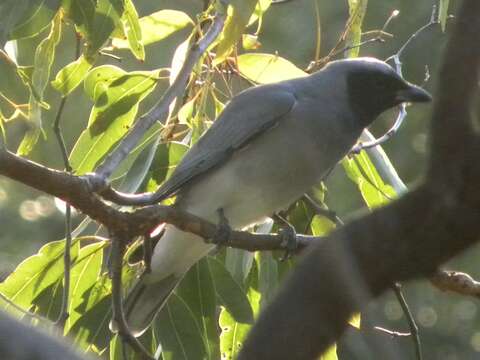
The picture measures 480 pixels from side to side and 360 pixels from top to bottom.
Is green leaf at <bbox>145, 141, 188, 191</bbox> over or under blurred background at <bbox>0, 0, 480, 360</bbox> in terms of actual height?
over

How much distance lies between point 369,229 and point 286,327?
0.12m

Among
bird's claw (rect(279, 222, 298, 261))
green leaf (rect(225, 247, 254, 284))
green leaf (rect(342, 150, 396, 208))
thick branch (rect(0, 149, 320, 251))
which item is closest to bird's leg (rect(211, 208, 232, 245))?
thick branch (rect(0, 149, 320, 251))

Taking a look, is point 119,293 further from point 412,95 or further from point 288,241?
point 412,95

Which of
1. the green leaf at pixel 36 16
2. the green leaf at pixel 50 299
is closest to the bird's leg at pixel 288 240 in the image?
the green leaf at pixel 50 299

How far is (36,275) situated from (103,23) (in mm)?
712

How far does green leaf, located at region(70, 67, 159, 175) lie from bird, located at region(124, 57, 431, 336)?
20 centimetres

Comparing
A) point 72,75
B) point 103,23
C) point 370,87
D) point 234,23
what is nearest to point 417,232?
point 234,23

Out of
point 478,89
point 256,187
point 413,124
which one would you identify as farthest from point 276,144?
point 413,124

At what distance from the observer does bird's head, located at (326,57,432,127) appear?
3.30 m

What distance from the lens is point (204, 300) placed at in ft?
9.84

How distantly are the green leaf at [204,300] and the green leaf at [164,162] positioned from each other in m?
0.26

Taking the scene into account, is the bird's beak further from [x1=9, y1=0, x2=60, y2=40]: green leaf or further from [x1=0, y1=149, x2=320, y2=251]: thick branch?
[x1=9, y1=0, x2=60, y2=40]: green leaf

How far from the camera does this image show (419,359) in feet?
8.28

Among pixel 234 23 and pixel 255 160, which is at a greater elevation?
pixel 234 23
